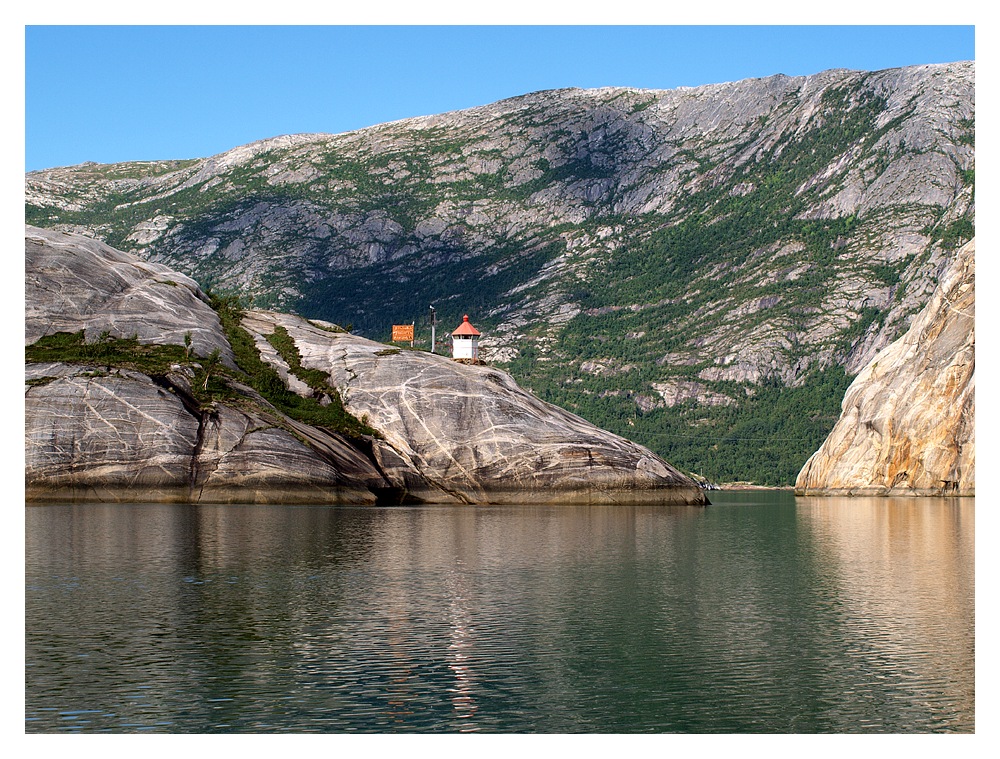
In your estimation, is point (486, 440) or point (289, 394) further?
point (289, 394)

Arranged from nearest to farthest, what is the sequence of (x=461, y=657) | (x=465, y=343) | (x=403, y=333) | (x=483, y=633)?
(x=461, y=657)
(x=483, y=633)
(x=465, y=343)
(x=403, y=333)

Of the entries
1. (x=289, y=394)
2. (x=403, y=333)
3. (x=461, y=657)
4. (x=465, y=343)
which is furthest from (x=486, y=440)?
(x=461, y=657)

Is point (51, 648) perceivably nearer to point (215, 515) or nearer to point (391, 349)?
point (215, 515)

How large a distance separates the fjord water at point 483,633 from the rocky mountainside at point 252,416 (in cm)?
1966

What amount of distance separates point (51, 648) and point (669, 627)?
1820 cm

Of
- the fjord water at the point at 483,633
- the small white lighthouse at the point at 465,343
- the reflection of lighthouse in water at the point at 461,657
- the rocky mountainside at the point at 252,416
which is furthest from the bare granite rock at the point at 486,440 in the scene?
the reflection of lighthouse in water at the point at 461,657

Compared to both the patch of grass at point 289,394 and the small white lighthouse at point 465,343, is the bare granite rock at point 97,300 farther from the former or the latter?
the small white lighthouse at point 465,343

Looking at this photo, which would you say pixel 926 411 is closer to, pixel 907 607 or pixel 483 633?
pixel 907 607

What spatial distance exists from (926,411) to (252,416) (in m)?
80.5

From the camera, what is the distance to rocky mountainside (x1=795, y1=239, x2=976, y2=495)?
13012 centimetres

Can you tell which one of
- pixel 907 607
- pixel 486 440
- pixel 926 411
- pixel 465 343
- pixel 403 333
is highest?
pixel 403 333

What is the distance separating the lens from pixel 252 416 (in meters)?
88.9

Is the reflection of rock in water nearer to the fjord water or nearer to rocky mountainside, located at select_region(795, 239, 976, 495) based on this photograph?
the fjord water

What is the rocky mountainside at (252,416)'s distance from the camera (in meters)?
83.7
